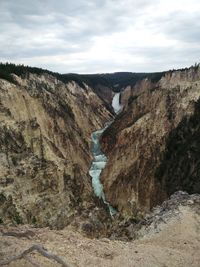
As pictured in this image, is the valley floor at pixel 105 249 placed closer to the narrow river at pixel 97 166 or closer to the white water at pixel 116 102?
the narrow river at pixel 97 166

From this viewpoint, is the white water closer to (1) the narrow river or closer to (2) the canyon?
(2) the canyon

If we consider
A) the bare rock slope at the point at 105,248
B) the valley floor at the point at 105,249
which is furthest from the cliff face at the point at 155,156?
the valley floor at the point at 105,249

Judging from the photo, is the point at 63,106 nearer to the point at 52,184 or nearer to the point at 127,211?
the point at 127,211

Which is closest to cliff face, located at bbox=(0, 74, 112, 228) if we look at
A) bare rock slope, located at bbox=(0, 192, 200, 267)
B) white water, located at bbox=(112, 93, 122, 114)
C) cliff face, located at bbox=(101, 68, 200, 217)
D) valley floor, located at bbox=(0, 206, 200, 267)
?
cliff face, located at bbox=(101, 68, 200, 217)

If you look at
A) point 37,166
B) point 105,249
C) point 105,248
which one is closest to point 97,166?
point 37,166

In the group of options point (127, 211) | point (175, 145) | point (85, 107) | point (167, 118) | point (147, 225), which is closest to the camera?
point (147, 225)

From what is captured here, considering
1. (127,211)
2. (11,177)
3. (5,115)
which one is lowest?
(127,211)

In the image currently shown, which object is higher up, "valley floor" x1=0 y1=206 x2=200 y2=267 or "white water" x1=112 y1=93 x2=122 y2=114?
"valley floor" x1=0 y1=206 x2=200 y2=267

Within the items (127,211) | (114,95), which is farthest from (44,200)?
(114,95)
